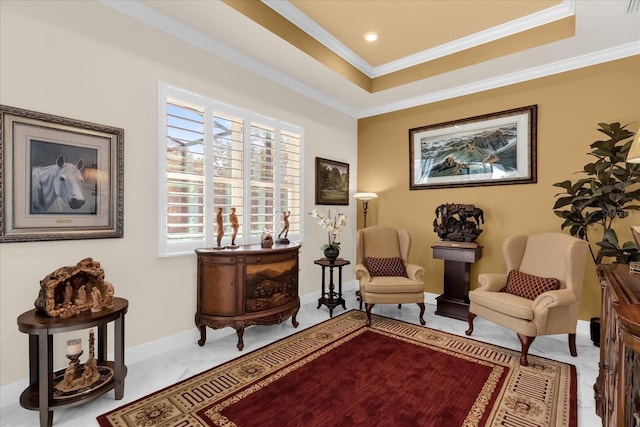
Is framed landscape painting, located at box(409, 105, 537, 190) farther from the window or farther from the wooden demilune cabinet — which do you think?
the wooden demilune cabinet

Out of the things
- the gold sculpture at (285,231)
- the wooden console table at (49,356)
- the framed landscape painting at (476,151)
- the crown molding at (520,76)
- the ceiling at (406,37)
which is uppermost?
the ceiling at (406,37)

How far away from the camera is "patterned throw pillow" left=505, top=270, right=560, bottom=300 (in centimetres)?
321

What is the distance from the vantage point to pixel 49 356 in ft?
6.46

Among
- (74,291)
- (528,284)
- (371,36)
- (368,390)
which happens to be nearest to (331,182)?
(371,36)

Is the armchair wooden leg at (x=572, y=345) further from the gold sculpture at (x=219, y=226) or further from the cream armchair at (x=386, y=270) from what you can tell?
the gold sculpture at (x=219, y=226)

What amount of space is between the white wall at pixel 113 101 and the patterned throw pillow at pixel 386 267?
2.31m

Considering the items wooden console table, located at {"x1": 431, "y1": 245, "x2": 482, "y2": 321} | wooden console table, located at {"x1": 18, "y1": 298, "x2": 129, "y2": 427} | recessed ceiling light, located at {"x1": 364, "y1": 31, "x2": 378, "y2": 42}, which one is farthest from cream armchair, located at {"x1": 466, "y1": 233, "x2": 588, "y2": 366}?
wooden console table, located at {"x1": 18, "y1": 298, "x2": 129, "y2": 427}

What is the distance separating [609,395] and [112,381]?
3.17 meters

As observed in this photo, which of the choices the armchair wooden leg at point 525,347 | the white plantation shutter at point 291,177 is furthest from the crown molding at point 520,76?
the armchair wooden leg at point 525,347

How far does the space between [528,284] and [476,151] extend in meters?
2.00

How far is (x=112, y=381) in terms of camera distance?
230cm

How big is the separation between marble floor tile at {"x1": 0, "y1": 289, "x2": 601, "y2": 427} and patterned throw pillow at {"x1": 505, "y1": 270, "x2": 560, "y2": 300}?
0.56 m

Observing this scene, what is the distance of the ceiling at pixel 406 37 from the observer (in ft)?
9.88

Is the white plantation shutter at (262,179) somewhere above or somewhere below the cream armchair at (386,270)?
above
